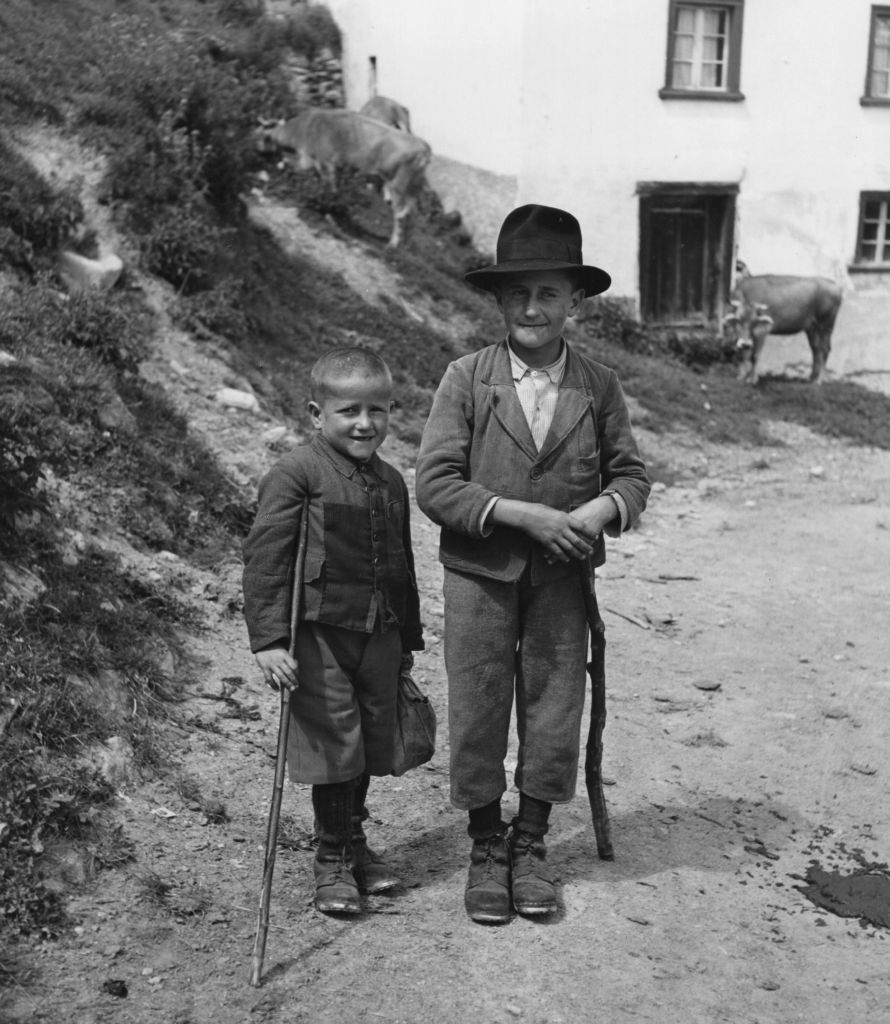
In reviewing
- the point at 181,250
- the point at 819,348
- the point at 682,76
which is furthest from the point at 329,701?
the point at 682,76

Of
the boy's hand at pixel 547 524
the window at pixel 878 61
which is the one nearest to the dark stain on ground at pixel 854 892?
the boy's hand at pixel 547 524

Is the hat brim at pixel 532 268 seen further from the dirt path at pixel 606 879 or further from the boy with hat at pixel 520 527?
the dirt path at pixel 606 879

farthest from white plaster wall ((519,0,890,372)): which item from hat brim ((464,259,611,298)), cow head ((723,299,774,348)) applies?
hat brim ((464,259,611,298))

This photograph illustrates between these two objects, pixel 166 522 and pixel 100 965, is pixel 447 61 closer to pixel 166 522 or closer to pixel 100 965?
pixel 166 522

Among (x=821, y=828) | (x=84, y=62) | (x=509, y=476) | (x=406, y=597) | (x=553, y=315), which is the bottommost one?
(x=821, y=828)

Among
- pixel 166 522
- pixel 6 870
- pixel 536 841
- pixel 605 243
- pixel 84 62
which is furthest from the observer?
pixel 605 243

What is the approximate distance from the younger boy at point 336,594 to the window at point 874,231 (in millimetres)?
15061

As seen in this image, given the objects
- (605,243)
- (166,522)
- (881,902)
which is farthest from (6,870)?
(605,243)

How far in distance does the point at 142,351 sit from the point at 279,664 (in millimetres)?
5259

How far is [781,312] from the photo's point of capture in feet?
51.2

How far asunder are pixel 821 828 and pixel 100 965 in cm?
254

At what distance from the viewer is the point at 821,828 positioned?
4465 mm

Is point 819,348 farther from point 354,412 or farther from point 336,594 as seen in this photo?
point 336,594

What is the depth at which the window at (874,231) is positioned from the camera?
55.9 feet
